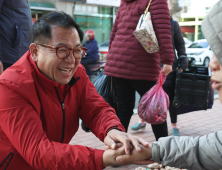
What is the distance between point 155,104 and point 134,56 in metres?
0.59

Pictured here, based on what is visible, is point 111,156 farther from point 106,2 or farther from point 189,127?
point 106,2

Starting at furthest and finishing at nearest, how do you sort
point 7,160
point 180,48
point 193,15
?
point 193,15, point 180,48, point 7,160

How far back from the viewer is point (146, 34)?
10.9 feet

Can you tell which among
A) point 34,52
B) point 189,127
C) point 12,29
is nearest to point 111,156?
point 34,52

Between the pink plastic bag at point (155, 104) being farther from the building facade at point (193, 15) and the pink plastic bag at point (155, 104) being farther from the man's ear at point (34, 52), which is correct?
the building facade at point (193, 15)

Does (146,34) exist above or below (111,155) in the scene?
above

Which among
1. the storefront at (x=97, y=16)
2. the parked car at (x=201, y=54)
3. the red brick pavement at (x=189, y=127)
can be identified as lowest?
the red brick pavement at (x=189, y=127)

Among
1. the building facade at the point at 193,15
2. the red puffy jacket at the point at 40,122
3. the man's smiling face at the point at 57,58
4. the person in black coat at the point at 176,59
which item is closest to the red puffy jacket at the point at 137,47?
the person in black coat at the point at 176,59

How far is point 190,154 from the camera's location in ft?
6.03

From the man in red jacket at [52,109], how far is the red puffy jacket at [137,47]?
122cm

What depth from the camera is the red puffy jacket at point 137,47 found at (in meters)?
3.42

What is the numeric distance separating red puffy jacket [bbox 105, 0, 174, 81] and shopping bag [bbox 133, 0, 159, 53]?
7 cm

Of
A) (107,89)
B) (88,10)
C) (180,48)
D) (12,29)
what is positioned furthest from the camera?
(88,10)

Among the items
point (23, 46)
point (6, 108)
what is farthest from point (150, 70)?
point (6, 108)
